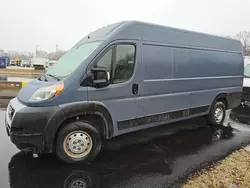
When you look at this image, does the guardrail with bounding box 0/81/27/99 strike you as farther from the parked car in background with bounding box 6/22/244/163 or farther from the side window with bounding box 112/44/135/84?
the side window with bounding box 112/44/135/84

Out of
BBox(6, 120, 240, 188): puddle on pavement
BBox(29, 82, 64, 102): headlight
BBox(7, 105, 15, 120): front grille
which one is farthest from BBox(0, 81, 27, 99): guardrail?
BBox(29, 82, 64, 102): headlight

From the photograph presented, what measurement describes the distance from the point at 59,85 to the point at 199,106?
400 centimetres

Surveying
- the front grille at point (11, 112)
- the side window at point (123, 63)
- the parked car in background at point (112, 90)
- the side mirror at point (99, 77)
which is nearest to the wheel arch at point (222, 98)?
the parked car in background at point (112, 90)

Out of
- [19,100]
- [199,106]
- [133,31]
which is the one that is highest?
[133,31]

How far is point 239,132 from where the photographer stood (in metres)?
6.12

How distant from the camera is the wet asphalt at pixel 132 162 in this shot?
11.0 ft

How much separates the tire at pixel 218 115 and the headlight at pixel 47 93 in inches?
186

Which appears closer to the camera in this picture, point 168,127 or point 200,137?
point 200,137

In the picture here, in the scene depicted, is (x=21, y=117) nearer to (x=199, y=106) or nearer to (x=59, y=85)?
(x=59, y=85)

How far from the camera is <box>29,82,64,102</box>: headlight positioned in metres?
3.52

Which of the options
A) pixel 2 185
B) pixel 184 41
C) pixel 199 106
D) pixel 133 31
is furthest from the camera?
pixel 199 106

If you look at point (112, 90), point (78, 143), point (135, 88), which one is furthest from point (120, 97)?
point (78, 143)

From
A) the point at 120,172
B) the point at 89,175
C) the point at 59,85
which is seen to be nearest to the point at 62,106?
the point at 59,85

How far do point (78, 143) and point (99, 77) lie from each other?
1.21 metres
